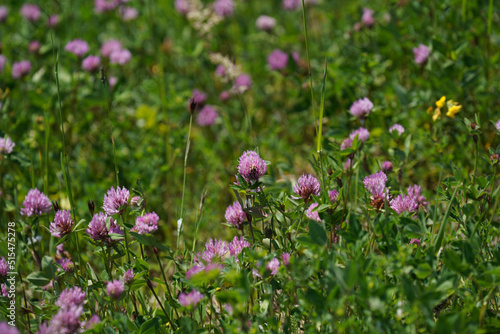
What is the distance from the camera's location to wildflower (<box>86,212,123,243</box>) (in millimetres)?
1384

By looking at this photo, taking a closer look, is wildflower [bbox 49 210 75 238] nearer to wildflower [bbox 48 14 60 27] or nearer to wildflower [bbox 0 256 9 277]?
wildflower [bbox 0 256 9 277]

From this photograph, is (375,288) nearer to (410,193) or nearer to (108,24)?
(410,193)

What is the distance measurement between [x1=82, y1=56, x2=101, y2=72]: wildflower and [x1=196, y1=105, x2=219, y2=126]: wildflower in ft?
2.05

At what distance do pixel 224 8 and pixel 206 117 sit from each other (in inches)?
36.2

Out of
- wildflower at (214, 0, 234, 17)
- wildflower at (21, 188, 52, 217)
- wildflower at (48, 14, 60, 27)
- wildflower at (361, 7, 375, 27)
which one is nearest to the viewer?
wildflower at (21, 188, 52, 217)

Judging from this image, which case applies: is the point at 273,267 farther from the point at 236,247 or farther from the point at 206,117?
the point at 206,117

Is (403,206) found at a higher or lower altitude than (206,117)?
lower

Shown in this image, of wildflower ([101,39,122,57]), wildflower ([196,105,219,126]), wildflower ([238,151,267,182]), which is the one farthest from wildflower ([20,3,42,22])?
wildflower ([238,151,267,182])

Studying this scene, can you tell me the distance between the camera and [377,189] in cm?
140

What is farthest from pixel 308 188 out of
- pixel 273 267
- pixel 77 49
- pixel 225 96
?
pixel 77 49

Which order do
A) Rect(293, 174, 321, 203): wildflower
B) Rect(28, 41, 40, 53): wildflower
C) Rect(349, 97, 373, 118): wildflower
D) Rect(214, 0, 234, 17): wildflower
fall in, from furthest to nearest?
Rect(214, 0, 234, 17): wildflower, Rect(28, 41, 40, 53): wildflower, Rect(349, 97, 373, 118): wildflower, Rect(293, 174, 321, 203): wildflower

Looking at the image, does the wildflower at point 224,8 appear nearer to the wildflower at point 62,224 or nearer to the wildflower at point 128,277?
the wildflower at point 62,224

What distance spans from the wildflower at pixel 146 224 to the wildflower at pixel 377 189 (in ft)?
1.99

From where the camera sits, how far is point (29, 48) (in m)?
2.87
